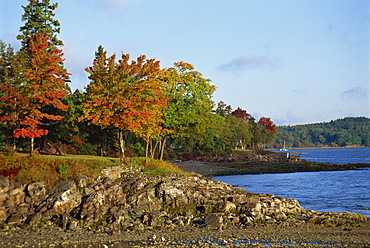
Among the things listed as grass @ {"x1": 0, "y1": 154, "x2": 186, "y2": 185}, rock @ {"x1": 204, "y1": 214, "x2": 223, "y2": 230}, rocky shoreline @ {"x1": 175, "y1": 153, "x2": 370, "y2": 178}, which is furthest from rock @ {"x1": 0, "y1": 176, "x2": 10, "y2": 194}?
rocky shoreline @ {"x1": 175, "y1": 153, "x2": 370, "y2": 178}

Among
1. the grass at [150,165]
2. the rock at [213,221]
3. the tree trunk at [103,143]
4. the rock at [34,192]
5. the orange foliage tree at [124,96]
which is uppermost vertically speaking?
the orange foliage tree at [124,96]

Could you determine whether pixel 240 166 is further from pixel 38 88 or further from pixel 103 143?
pixel 38 88

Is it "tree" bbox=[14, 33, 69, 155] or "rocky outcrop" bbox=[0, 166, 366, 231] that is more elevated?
"tree" bbox=[14, 33, 69, 155]

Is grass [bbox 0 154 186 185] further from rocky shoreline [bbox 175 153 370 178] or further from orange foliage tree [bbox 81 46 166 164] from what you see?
rocky shoreline [bbox 175 153 370 178]

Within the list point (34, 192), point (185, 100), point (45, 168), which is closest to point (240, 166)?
point (185, 100)

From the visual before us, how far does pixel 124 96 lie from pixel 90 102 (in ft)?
10.0

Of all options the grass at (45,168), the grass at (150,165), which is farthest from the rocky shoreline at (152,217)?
the grass at (150,165)

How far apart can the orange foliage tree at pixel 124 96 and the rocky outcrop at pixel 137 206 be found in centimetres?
679

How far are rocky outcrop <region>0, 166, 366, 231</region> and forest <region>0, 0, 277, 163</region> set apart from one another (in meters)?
6.35

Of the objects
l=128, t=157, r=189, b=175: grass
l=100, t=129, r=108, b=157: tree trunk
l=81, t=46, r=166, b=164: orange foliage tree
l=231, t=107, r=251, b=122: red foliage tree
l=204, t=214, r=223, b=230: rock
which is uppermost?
l=231, t=107, r=251, b=122: red foliage tree

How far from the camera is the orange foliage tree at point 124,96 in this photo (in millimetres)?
33844

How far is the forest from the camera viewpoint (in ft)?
108

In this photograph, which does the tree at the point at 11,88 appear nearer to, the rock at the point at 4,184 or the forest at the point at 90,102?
the forest at the point at 90,102

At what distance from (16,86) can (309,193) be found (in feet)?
97.9
